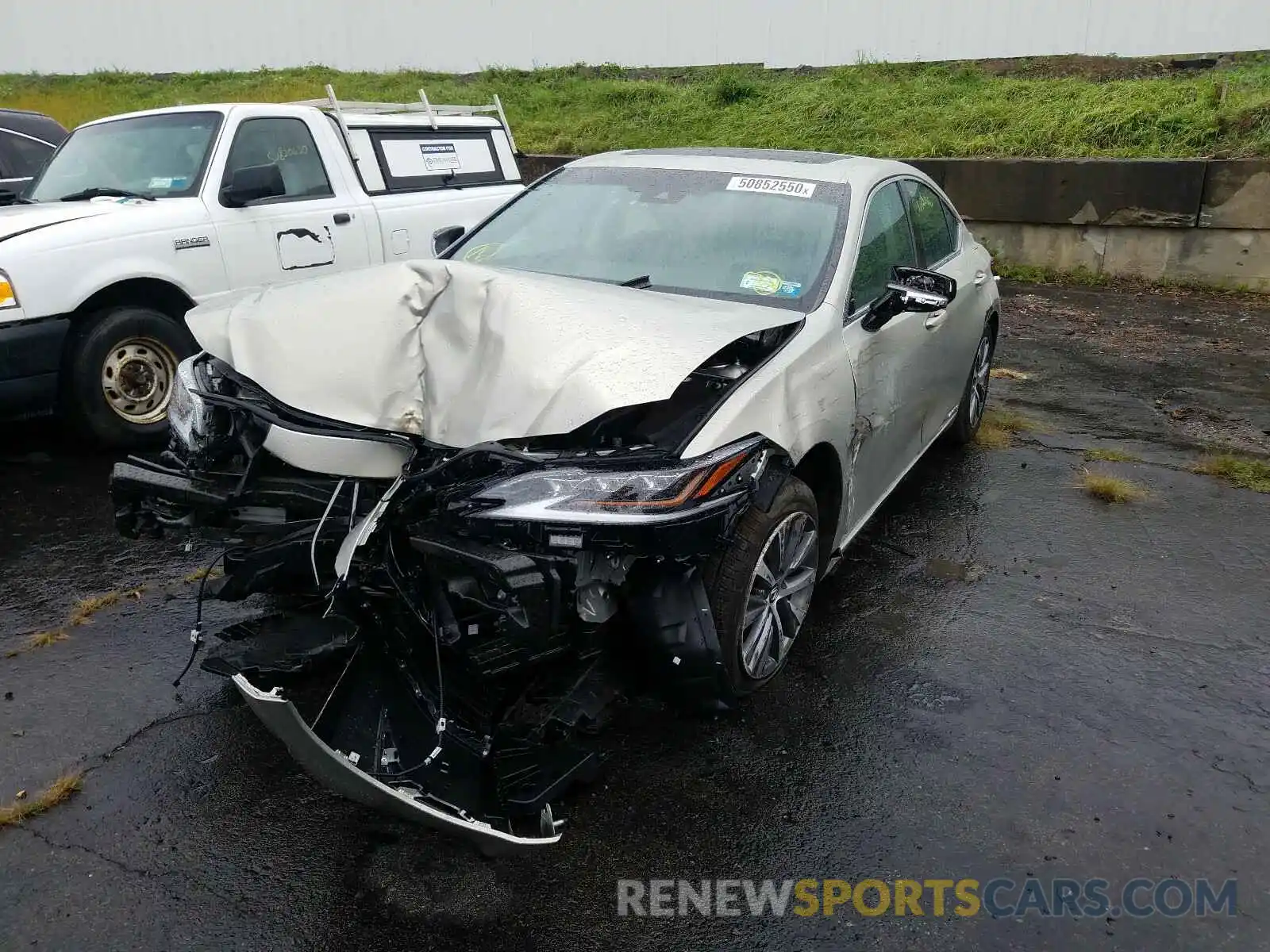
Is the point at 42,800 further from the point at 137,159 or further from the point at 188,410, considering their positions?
the point at 137,159

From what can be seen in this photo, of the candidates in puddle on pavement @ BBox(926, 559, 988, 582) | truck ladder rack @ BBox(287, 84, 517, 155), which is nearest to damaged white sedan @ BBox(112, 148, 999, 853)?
puddle on pavement @ BBox(926, 559, 988, 582)

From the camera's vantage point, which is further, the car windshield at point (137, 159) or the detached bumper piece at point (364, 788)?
the car windshield at point (137, 159)

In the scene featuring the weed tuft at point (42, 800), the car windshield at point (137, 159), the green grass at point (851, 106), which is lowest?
the weed tuft at point (42, 800)

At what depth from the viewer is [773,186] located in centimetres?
417

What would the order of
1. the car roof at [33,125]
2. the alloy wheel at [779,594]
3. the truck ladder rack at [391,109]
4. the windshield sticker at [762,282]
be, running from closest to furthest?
1. the alloy wheel at [779,594]
2. the windshield sticker at [762,282]
3. the truck ladder rack at [391,109]
4. the car roof at [33,125]

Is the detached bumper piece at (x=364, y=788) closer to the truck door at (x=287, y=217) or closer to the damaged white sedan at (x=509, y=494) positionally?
the damaged white sedan at (x=509, y=494)

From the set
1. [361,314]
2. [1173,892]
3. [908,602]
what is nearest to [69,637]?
[361,314]

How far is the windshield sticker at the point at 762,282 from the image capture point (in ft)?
12.3

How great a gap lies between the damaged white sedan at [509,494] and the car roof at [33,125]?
6982mm

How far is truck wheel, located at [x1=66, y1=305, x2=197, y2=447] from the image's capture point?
17.3 ft

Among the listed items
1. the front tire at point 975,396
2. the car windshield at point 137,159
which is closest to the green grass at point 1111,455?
the front tire at point 975,396

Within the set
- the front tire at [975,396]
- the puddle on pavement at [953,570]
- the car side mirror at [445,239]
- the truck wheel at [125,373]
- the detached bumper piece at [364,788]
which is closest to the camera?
the detached bumper piece at [364,788]

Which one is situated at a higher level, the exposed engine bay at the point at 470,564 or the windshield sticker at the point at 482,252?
the windshield sticker at the point at 482,252

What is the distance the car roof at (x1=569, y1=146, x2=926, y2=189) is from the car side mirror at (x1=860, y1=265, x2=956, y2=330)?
0.56 metres
